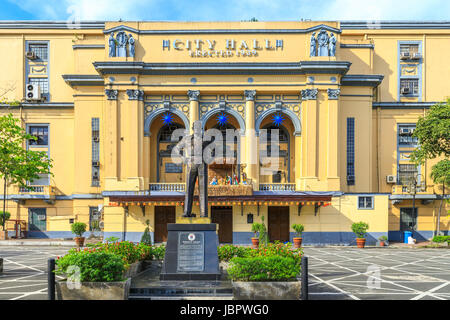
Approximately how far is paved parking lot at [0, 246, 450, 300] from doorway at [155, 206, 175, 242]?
852 cm

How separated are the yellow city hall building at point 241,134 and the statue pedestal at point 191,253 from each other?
1619 centimetres

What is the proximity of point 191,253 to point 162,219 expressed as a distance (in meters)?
18.8

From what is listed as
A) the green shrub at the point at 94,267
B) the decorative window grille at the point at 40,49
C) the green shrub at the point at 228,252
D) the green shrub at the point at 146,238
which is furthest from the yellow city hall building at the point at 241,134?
the green shrub at the point at 94,267

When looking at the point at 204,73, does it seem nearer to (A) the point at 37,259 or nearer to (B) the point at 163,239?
(B) the point at 163,239

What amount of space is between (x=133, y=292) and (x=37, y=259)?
11.6 meters

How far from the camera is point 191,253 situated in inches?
476

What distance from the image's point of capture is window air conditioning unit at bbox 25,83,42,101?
35031 millimetres

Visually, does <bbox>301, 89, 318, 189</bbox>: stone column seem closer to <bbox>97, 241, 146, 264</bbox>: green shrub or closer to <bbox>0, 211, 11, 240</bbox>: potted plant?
<bbox>97, 241, 146, 264</bbox>: green shrub

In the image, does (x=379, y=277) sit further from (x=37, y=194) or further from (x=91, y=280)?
(x=37, y=194)

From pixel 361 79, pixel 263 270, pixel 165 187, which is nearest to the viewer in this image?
pixel 263 270

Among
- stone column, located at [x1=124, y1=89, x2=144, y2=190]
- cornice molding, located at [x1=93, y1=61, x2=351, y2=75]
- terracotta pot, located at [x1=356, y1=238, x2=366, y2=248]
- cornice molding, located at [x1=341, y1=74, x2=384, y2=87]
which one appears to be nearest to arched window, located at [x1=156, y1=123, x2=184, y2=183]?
stone column, located at [x1=124, y1=89, x2=144, y2=190]

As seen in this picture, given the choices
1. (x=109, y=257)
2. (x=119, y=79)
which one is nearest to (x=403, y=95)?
(x=119, y=79)

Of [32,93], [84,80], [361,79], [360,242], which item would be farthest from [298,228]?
[32,93]

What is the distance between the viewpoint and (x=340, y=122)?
31.8 metres
